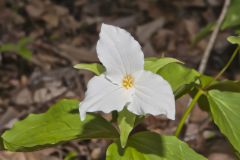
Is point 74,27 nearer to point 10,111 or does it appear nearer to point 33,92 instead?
point 33,92

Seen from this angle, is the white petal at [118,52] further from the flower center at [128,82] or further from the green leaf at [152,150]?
the green leaf at [152,150]

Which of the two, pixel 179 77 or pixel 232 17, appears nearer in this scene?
pixel 179 77

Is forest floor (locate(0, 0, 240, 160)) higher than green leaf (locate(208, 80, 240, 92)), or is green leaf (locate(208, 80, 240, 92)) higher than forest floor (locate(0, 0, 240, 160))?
green leaf (locate(208, 80, 240, 92))

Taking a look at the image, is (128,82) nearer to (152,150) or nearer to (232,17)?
(152,150)

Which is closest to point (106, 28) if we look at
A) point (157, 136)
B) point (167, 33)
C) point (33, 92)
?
point (157, 136)

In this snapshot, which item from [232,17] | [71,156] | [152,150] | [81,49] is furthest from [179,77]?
[81,49]

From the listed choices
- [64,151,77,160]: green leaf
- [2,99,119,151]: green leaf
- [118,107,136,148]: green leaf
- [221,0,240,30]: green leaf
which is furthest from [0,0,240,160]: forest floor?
[118,107,136,148]: green leaf

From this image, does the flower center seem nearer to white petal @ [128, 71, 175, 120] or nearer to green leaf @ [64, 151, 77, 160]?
white petal @ [128, 71, 175, 120]
